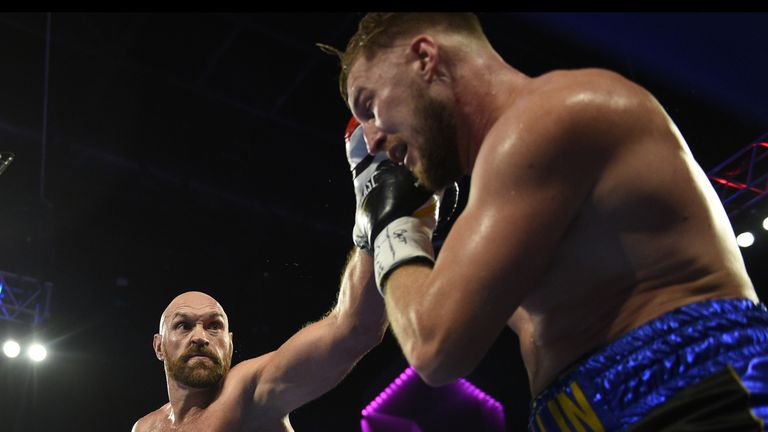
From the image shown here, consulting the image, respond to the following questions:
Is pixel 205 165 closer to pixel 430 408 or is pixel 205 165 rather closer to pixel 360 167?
pixel 430 408

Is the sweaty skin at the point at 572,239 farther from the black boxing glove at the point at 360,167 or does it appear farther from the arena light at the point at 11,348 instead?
the arena light at the point at 11,348

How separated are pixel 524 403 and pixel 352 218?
2656 millimetres

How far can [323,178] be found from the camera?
741 centimetres

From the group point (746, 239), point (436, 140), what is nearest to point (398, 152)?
point (436, 140)

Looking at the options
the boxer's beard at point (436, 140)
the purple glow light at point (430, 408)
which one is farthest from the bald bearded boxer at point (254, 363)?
the purple glow light at point (430, 408)

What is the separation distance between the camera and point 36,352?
7.23 meters

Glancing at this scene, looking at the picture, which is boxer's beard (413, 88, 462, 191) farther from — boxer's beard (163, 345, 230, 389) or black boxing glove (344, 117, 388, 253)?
boxer's beard (163, 345, 230, 389)

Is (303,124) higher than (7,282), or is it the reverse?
(303,124)

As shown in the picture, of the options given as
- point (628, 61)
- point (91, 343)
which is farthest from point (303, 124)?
point (91, 343)

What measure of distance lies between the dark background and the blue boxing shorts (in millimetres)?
3159

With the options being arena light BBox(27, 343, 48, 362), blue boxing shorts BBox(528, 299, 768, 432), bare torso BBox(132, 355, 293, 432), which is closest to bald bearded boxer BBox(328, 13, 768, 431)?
blue boxing shorts BBox(528, 299, 768, 432)

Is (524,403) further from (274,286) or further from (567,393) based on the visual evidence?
(567,393)

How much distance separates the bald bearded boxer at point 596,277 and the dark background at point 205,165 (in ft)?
9.95

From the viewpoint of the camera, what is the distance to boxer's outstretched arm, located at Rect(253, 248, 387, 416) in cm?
230
